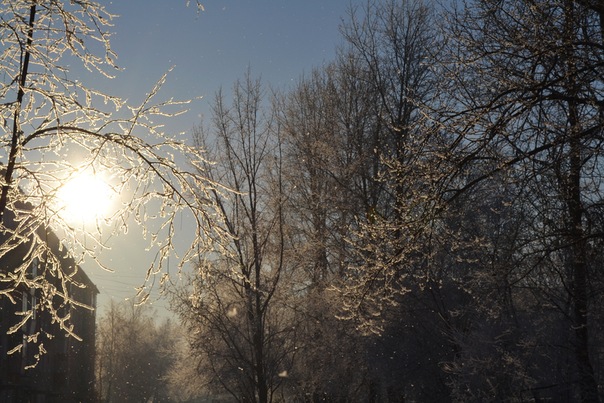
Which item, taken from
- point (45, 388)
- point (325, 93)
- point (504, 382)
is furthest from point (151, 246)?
point (45, 388)

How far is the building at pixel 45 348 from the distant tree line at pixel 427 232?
4756 millimetres

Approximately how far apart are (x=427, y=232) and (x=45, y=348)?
29.0m

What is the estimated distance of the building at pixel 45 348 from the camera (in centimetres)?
2558

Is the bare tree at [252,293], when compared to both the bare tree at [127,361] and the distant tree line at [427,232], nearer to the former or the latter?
the distant tree line at [427,232]

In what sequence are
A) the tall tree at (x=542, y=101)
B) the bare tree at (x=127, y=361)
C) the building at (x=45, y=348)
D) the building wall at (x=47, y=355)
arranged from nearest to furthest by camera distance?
the tall tree at (x=542, y=101)
the building at (x=45, y=348)
the building wall at (x=47, y=355)
the bare tree at (x=127, y=361)

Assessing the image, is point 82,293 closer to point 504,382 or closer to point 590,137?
point 504,382

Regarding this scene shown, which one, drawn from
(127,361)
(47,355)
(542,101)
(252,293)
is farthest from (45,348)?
(127,361)

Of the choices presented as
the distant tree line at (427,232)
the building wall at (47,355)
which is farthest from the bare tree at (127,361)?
the distant tree line at (427,232)

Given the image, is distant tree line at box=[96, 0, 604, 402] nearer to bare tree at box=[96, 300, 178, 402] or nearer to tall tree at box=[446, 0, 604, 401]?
tall tree at box=[446, 0, 604, 401]

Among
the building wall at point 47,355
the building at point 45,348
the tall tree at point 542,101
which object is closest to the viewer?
the tall tree at point 542,101

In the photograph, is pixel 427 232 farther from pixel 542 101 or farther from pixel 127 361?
pixel 127 361

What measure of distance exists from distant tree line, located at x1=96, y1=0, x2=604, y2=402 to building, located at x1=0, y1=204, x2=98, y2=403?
4.76m

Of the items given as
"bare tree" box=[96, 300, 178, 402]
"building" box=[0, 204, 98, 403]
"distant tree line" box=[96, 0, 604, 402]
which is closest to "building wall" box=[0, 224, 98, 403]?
"building" box=[0, 204, 98, 403]

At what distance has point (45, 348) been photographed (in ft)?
111
